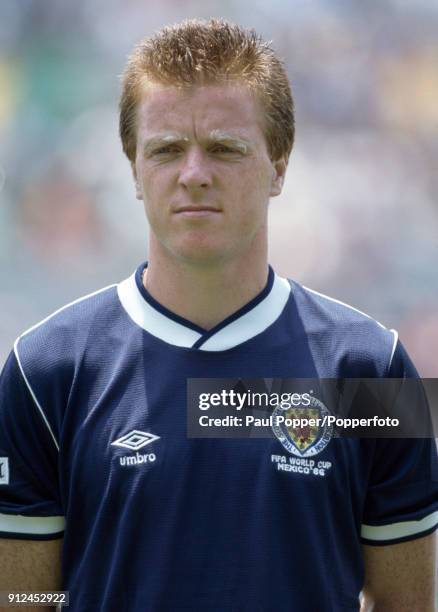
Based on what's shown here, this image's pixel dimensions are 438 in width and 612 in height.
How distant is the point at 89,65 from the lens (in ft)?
15.0

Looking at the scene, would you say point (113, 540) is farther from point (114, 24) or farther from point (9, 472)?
point (114, 24)

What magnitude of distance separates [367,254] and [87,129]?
5.01ft

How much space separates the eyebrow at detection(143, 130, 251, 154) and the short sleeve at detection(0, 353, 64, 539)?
387 millimetres

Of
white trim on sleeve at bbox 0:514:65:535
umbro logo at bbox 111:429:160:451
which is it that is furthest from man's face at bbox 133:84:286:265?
white trim on sleeve at bbox 0:514:65:535

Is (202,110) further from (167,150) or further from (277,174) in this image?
(277,174)

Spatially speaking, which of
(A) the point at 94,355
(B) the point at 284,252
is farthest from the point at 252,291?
(B) the point at 284,252

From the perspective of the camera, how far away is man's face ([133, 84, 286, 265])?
1291 mm

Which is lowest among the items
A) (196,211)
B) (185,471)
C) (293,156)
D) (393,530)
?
(393,530)

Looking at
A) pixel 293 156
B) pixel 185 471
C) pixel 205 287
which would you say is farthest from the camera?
pixel 293 156

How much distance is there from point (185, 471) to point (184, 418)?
0.08m

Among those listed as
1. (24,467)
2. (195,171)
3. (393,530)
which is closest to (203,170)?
(195,171)

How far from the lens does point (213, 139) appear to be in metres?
1.30

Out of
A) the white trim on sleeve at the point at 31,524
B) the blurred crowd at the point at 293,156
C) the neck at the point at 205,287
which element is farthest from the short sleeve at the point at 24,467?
the blurred crowd at the point at 293,156

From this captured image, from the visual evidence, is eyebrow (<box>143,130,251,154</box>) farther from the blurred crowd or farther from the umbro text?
the blurred crowd
